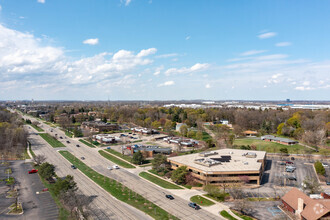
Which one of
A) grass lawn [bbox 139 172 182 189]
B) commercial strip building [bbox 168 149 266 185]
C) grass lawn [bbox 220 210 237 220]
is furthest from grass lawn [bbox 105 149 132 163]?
grass lawn [bbox 220 210 237 220]

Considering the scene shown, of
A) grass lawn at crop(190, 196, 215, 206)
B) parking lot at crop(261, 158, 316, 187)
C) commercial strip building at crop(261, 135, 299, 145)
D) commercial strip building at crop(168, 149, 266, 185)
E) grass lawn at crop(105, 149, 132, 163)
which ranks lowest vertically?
parking lot at crop(261, 158, 316, 187)

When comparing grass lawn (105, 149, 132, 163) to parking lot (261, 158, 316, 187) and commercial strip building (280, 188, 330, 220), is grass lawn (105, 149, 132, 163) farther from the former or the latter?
commercial strip building (280, 188, 330, 220)

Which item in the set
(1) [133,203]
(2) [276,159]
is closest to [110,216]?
(1) [133,203]

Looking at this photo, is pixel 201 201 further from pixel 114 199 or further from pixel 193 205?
pixel 114 199

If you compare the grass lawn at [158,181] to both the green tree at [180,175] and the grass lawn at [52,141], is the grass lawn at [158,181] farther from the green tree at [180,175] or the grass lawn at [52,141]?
the grass lawn at [52,141]

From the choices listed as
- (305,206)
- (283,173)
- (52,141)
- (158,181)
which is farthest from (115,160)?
(305,206)

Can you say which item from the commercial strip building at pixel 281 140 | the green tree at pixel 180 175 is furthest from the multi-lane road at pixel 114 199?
the commercial strip building at pixel 281 140
